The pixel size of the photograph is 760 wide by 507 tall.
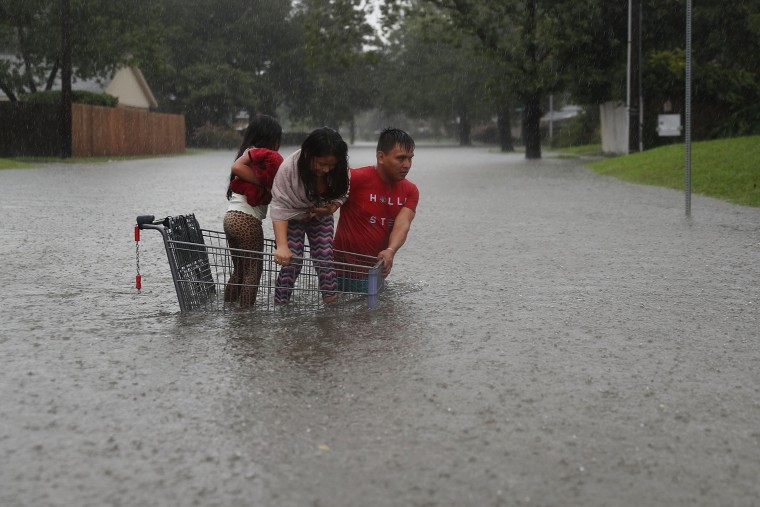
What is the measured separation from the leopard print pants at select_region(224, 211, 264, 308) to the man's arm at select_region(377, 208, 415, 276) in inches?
30.6

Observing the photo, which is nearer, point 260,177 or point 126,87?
point 260,177

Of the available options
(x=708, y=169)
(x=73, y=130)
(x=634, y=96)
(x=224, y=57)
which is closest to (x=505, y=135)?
(x=224, y=57)

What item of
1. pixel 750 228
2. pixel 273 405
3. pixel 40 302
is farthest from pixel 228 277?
pixel 750 228

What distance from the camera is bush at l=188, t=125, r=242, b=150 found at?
68.8 m

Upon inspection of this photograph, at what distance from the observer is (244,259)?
6656 millimetres

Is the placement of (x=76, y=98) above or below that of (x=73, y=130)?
Answer: above

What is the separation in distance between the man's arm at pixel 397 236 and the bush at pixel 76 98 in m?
31.5

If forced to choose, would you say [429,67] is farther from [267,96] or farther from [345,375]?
[345,375]

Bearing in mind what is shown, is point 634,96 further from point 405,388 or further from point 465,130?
point 465,130

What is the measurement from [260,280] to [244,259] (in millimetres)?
176

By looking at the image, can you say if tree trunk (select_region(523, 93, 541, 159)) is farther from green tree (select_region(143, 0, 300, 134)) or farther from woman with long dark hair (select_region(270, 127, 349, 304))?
woman with long dark hair (select_region(270, 127, 349, 304))

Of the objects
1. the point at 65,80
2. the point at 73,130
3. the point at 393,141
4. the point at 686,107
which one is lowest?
the point at 393,141

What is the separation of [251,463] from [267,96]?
84639 mm

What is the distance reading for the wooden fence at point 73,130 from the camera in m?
35.8
